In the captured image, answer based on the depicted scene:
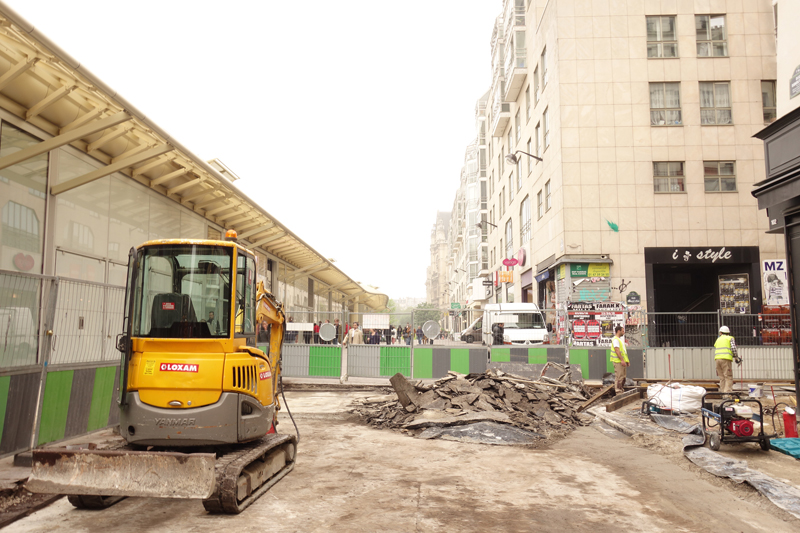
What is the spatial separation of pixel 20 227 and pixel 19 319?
3735 millimetres

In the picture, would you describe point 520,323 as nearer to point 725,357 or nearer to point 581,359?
point 581,359

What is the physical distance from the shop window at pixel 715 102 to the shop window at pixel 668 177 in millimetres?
2411

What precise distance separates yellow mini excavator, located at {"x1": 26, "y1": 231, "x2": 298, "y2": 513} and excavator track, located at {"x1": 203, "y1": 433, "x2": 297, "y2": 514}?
0.01 metres

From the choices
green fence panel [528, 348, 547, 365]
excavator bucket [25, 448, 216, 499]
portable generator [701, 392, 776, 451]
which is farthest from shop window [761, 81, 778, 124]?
excavator bucket [25, 448, 216, 499]

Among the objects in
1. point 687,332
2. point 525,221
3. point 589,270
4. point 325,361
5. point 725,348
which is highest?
point 525,221

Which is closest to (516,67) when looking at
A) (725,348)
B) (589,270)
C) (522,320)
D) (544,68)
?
Result: (544,68)

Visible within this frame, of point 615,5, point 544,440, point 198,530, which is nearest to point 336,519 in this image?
point 198,530

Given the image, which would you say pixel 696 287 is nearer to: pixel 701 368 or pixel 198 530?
pixel 701 368

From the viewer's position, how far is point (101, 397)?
29.5ft

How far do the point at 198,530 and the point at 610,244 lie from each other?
22157 mm

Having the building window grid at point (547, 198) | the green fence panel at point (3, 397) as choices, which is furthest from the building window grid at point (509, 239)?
the green fence panel at point (3, 397)

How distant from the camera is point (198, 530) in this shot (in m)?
5.27

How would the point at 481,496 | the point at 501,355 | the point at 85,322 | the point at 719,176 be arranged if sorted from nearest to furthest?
the point at 481,496, the point at 85,322, the point at 501,355, the point at 719,176

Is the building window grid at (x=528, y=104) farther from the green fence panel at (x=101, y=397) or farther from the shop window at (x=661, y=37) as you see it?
the green fence panel at (x=101, y=397)
